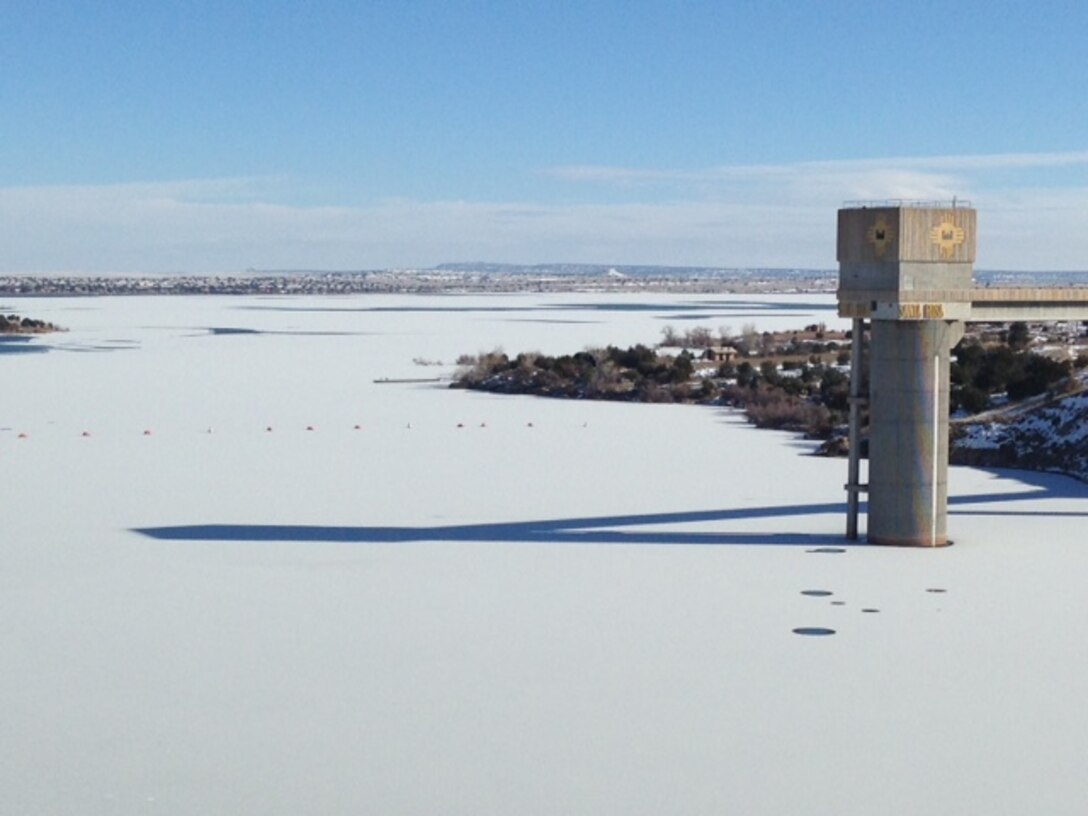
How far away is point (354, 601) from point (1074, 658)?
5780 millimetres

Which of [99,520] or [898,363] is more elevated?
[898,363]

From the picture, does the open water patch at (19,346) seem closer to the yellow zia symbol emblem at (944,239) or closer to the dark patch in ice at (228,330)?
the dark patch in ice at (228,330)

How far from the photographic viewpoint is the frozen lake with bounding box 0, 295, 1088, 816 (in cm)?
920

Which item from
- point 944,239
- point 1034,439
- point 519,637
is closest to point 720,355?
point 1034,439

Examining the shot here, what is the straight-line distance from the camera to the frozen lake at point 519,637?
362 inches

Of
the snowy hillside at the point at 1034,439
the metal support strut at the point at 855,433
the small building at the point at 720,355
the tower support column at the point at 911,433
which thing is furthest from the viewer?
the small building at the point at 720,355

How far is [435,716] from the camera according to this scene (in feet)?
34.3

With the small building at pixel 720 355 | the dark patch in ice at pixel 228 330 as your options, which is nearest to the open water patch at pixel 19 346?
the dark patch in ice at pixel 228 330

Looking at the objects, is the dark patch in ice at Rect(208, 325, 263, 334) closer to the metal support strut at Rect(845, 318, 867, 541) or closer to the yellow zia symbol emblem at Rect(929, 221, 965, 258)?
the metal support strut at Rect(845, 318, 867, 541)

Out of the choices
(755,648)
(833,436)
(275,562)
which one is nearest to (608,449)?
(833,436)

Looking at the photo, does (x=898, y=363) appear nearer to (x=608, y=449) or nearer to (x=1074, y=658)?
(x=1074, y=658)

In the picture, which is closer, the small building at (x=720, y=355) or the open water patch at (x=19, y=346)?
the small building at (x=720, y=355)

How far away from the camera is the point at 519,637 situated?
41.7 ft

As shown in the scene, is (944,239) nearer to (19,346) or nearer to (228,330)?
(19,346)
